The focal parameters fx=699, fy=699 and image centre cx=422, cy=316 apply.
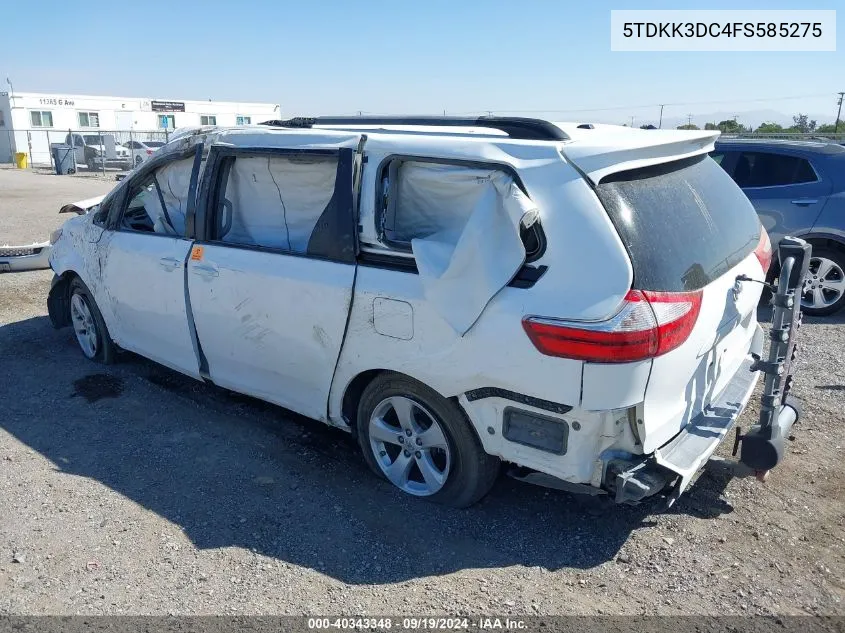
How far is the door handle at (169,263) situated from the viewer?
180 inches

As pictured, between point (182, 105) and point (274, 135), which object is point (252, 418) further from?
point (182, 105)

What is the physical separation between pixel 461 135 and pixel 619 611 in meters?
2.34

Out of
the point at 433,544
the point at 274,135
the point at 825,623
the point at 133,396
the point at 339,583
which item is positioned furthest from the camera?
the point at 133,396

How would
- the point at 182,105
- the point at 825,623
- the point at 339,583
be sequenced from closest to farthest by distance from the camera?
the point at 825,623 < the point at 339,583 < the point at 182,105

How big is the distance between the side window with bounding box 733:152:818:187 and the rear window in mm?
4115

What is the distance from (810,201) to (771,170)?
521 millimetres

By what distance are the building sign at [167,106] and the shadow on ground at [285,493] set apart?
47592mm

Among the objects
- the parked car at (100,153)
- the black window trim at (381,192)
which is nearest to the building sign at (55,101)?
the parked car at (100,153)

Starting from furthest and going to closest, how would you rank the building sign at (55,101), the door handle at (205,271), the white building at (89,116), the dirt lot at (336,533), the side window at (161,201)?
the building sign at (55,101), the white building at (89,116), the side window at (161,201), the door handle at (205,271), the dirt lot at (336,533)

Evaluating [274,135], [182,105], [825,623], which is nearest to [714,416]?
[825,623]

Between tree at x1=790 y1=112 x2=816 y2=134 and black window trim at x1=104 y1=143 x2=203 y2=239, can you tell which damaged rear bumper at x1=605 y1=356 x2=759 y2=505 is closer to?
black window trim at x1=104 y1=143 x2=203 y2=239

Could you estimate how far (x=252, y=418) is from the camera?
4.79 m

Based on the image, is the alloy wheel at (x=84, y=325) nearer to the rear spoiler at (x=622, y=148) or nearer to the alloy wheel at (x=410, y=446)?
the alloy wheel at (x=410, y=446)

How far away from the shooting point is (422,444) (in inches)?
144
